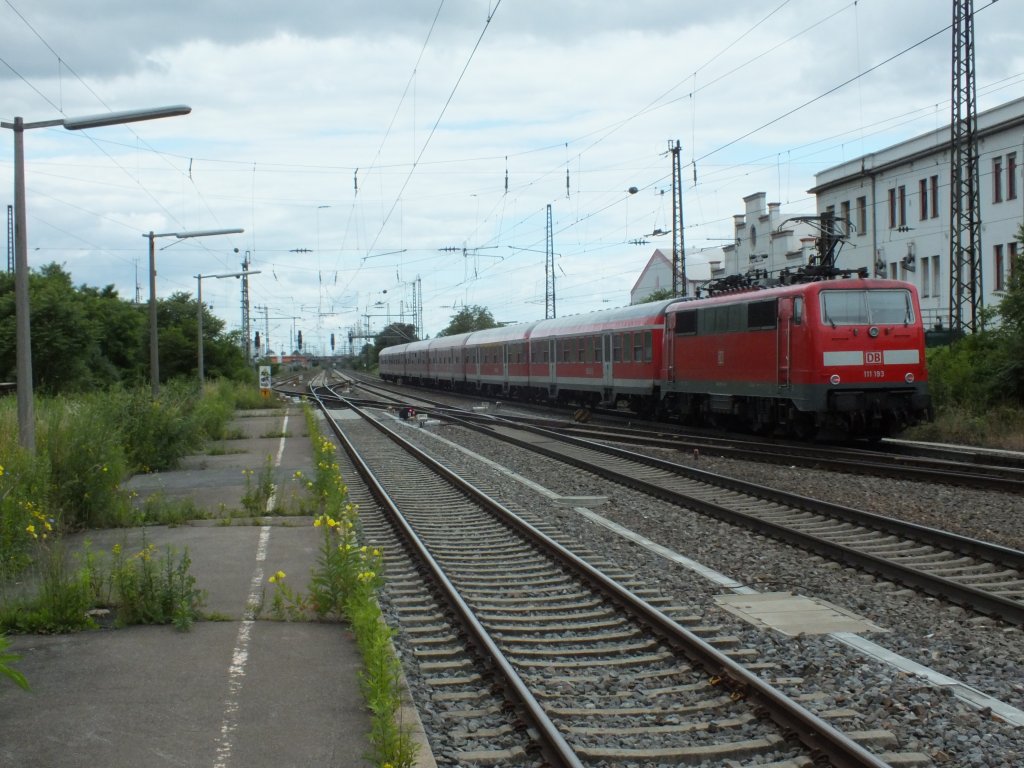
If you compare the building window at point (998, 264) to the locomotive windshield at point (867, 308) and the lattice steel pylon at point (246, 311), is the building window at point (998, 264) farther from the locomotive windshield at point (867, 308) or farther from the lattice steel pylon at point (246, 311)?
the lattice steel pylon at point (246, 311)

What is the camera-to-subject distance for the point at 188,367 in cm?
4344

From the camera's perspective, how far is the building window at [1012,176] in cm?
3972

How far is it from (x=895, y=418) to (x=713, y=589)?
1215cm

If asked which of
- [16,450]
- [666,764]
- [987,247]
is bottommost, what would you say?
[666,764]

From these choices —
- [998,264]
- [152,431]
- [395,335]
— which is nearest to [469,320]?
[395,335]

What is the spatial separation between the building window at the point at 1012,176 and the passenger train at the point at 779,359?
17318mm

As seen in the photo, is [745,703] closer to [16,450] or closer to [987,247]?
[16,450]

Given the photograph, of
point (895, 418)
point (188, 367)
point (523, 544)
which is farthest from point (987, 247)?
point (523, 544)

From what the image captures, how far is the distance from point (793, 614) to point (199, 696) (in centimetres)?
455

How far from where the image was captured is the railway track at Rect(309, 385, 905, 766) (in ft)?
18.1

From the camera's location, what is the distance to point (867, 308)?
19859mm

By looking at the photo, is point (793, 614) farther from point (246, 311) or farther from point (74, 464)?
point (246, 311)

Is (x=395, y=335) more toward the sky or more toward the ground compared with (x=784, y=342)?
more toward the sky

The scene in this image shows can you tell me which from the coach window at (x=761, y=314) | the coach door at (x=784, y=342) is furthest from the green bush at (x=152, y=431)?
the coach door at (x=784, y=342)
